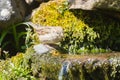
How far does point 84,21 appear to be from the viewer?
8.05m

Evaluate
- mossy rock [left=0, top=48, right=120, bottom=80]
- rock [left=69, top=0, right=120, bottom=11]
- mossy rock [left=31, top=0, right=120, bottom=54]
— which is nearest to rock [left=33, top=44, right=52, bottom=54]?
mossy rock [left=0, top=48, right=120, bottom=80]

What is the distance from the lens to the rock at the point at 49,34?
7.80 m

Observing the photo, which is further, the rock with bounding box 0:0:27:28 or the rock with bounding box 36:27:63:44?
the rock with bounding box 0:0:27:28

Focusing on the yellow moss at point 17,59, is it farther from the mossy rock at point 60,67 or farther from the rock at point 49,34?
the rock at point 49,34

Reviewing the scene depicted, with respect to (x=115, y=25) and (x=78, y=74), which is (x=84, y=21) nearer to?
(x=115, y=25)

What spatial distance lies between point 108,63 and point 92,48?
1473 mm

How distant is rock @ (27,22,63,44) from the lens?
25.6ft

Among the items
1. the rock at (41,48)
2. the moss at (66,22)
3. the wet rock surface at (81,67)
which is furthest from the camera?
the moss at (66,22)

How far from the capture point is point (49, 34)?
25.7 feet

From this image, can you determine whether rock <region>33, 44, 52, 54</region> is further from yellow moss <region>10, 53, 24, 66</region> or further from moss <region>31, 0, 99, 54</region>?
moss <region>31, 0, 99, 54</region>

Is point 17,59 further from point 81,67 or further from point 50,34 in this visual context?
point 81,67

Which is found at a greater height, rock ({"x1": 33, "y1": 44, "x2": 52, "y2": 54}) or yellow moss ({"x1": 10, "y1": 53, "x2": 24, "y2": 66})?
rock ({"x1": 33, "y1": 44, "x2": 52, "y2": 54})

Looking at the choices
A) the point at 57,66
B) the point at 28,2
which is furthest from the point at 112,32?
the point at 28,2

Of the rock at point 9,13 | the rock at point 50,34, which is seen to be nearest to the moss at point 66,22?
the rock at point 50,34
